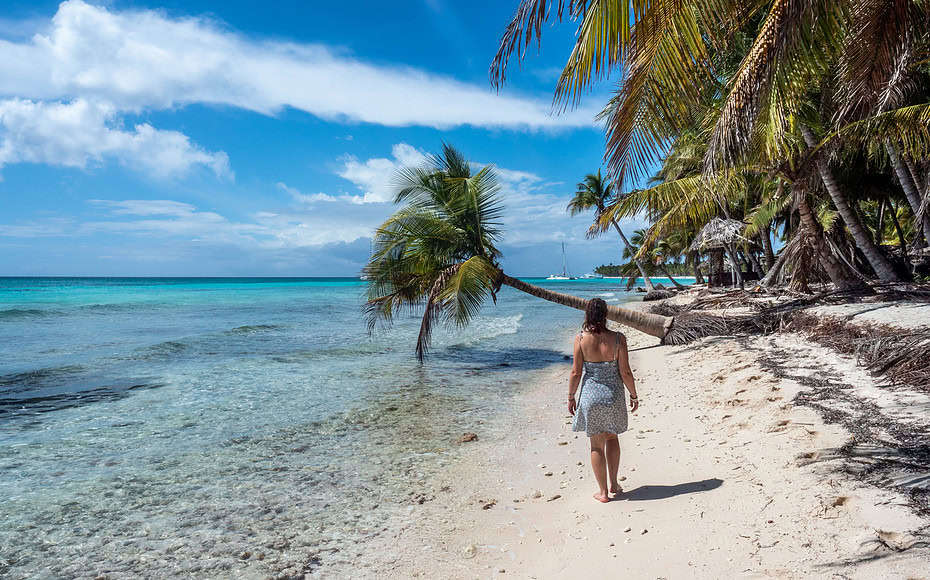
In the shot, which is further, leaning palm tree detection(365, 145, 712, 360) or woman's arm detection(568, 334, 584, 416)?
leaning palm tree detection(365, 145, 712, 360)

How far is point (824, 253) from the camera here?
40.5ft

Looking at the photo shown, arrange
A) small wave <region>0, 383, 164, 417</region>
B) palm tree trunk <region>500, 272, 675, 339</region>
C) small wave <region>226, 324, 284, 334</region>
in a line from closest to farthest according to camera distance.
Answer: small wave <region>0, 383, 164, 417</region>, palm tree trunk <region>500, 272, 675, 339</region>, small wave <region>226, 324, 284, 334</region>

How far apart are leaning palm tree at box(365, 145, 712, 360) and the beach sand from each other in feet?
18.7

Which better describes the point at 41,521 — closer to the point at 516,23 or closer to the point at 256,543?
the point at 256,543

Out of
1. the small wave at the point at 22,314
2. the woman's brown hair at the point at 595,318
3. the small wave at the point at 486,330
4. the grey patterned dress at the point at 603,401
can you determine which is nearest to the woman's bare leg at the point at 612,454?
the grey patterned dress at the point at 603,401

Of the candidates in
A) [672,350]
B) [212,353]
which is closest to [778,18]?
[672,350]

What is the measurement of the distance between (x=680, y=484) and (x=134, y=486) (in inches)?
225

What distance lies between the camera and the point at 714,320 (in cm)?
1245

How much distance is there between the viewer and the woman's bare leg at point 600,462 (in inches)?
160

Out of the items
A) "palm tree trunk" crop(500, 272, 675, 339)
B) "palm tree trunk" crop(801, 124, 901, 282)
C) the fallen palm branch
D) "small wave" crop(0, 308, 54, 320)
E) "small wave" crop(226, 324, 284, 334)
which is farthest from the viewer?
"small wave" crop(0, 308, 54, 320)

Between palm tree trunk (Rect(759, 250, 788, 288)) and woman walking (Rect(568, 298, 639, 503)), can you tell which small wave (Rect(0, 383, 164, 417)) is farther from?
palm tree trunk (Rect(759, 250, 788, 288))

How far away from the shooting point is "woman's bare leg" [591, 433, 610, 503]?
13.3 feet

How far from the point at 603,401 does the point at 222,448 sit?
5373 millimetres

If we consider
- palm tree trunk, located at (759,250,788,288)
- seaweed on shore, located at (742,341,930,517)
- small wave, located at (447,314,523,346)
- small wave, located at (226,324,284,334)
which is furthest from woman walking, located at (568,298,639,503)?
small wave, located at (226,324,284,334)
